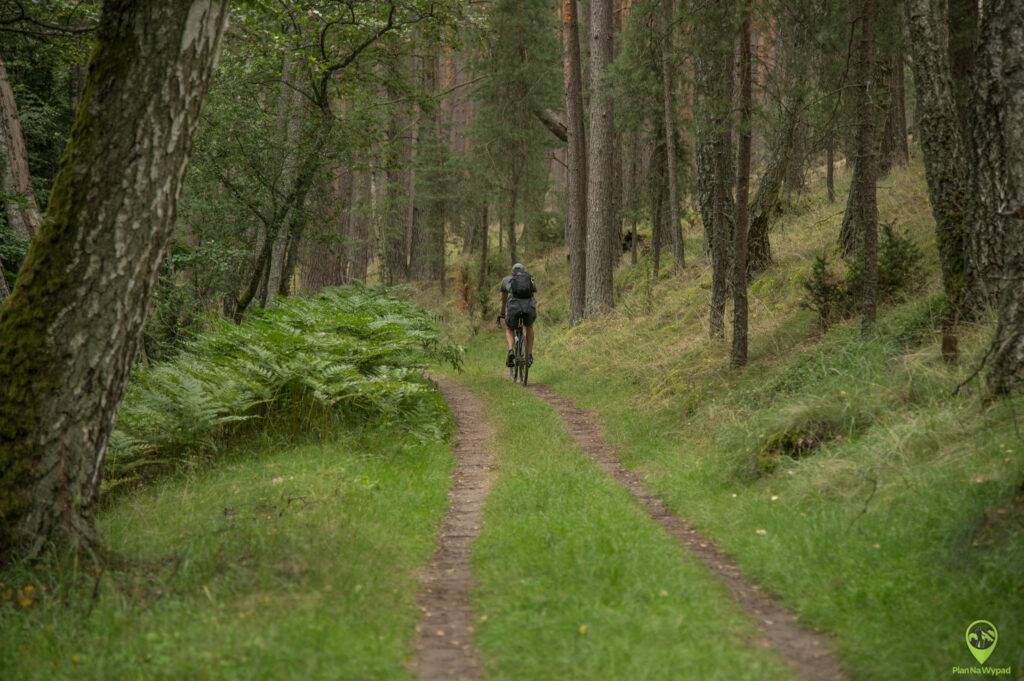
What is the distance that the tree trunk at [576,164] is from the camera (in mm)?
21125

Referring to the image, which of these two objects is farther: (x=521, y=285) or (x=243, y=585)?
(x=521, y=285)

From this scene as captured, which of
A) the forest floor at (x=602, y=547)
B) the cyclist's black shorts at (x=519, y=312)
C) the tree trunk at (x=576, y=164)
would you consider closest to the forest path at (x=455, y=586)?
the forest floor at (x=602, y=547)

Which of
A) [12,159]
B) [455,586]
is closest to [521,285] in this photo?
[12,159]

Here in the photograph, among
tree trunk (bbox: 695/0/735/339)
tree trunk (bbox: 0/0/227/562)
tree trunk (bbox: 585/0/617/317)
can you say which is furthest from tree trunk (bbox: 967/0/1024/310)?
tree trunk (bbox: 585/0/617/317)

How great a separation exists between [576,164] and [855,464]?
600 inches

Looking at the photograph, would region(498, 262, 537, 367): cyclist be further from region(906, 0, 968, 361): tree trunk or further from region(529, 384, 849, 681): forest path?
region(906, 0, 968, 361): tree trunk

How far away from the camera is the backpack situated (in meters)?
16.3

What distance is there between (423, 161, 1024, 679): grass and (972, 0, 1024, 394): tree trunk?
459mm

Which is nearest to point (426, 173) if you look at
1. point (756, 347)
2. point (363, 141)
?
point (363, 141)

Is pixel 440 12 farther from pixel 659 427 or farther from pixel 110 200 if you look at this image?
pixel 110 200

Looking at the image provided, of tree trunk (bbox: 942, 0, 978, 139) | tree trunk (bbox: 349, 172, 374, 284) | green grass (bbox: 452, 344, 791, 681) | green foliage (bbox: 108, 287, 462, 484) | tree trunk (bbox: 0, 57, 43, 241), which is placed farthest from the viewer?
tree trunk (bbox: 349, 172, 374, 284)

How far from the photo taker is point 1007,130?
7551mm

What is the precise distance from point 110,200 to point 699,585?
464cm

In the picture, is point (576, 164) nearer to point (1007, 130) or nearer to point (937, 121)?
point (937, 121)
